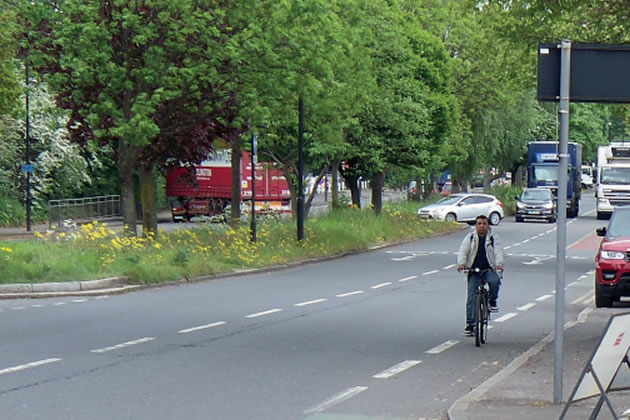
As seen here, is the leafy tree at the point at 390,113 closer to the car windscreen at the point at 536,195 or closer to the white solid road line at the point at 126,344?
the car windscreen at the point at 536,195

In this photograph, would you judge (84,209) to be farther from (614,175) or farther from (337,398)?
(337,398)

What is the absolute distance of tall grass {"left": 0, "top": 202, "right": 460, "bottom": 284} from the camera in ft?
74.4

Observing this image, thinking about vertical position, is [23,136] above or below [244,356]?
above

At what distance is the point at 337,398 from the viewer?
1058cm

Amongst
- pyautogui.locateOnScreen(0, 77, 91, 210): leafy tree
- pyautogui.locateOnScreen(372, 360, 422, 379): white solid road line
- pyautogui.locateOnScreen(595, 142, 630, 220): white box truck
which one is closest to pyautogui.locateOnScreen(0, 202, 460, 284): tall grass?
pyautogui.locateOnScreen(372, 360, 422, 379): white solid road line

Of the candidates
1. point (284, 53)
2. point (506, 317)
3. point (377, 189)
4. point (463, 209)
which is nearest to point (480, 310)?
point (506, 317)

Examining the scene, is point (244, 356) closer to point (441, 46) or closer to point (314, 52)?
point (314, 52)

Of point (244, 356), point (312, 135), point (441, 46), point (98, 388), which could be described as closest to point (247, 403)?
point (98, 388)

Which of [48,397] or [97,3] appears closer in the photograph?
[48,397]

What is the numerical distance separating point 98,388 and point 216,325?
5621mm

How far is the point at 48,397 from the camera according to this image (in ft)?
33.7

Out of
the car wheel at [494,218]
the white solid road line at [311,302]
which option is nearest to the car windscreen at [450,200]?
the car wheel at [494,218]

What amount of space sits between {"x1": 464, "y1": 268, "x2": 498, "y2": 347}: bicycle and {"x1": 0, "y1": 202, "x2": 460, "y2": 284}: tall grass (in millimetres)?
9690

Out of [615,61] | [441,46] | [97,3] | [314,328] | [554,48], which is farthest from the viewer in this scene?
[441,46]
